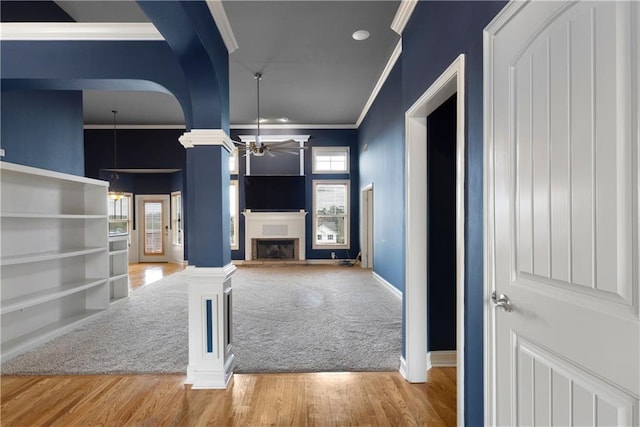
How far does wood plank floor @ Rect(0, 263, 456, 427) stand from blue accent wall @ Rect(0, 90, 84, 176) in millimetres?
2572

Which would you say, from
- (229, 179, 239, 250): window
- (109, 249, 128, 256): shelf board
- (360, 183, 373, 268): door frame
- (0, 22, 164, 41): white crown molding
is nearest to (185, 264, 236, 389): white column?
(0, 22, 164, 41): white crown molding

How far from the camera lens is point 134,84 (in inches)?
110

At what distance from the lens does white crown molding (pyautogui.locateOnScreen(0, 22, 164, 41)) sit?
2611mm

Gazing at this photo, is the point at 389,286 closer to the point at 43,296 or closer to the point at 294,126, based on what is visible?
the point at 43,296

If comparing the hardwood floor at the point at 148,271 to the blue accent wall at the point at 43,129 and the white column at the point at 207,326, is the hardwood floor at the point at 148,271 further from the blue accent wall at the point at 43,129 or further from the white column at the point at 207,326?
the white column at the point at 207,326

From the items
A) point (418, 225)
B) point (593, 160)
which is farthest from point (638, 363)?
point (418, 225)

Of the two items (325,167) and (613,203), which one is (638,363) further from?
(325,167)

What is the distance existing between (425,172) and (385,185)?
290 centimetres

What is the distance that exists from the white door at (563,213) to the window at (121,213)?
30.4 ft

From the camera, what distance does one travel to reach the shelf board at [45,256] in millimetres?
2919

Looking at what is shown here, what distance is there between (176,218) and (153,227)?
0.79m

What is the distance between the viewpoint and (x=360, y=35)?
3703 millimetres

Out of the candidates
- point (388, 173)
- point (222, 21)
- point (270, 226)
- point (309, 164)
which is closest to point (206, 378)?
point (222, 21)

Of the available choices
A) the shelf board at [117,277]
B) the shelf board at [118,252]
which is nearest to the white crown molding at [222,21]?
the shelf board at [118,252]
